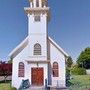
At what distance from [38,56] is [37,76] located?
8.57ft

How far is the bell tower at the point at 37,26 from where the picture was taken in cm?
3459

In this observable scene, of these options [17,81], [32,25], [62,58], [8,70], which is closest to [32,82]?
[17,81]

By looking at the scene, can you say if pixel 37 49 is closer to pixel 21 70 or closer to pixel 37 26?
pixel 37 26

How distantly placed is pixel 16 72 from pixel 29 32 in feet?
18.2

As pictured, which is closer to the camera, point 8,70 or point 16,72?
point 16,72

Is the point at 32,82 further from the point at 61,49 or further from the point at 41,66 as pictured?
the point at 61,49

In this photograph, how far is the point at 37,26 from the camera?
34844 mm

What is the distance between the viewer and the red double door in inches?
1350

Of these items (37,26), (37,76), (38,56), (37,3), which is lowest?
(37,76)

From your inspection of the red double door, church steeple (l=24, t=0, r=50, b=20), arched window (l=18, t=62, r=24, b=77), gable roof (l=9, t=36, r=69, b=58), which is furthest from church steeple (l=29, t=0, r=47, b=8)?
the red double door

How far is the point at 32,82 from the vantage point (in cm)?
3428

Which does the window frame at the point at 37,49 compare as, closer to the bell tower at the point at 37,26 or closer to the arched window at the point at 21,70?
the bell tower at the point at 37,26

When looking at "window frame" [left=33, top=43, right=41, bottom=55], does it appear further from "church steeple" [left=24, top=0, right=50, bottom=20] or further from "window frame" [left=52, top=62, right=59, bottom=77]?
"church steeple" [left=24, top=0, right=50, bottom=20]

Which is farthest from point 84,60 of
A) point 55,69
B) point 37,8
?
point 37,8
